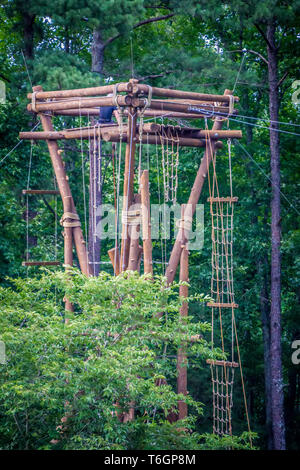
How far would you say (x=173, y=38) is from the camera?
1734 cm

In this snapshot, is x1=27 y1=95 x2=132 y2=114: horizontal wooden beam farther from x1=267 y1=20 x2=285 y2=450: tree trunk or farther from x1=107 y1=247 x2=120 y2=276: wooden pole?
x1=267 y1=20 x2=285 y2=450: tree trunk

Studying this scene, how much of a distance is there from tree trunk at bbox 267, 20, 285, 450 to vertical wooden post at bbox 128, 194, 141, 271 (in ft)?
14.7

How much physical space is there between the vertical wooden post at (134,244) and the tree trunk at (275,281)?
14.7 feet

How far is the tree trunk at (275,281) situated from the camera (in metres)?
12.8

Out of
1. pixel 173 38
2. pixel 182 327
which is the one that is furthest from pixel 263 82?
pixel 182 327

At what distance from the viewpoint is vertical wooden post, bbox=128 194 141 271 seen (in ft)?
29.9

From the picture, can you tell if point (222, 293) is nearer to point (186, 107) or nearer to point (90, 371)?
point (186, 107)

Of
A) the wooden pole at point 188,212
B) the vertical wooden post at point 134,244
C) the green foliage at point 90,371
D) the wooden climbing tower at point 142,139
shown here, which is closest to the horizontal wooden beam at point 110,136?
the wooden climbing tower at point 142,139

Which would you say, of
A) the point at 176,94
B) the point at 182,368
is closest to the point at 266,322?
the point at 182,368

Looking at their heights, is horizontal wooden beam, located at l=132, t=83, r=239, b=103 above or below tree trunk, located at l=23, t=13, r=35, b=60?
below

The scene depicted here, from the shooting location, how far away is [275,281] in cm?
1302

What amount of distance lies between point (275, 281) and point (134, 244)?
474cm
